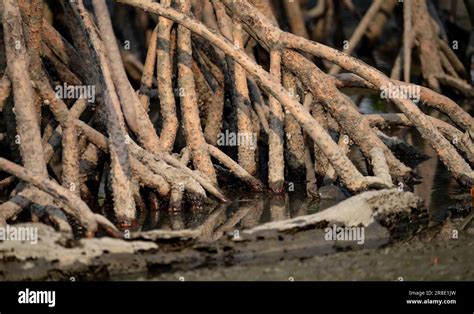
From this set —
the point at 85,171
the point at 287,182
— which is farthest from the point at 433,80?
the point at 85,171

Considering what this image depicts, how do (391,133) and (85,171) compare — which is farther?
(391,133)

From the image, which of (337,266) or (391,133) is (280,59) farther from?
(391,133)

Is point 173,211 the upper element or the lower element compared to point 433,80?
lower

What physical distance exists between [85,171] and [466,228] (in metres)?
3.43

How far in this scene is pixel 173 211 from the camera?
33.9 ft

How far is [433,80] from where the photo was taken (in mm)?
17109
